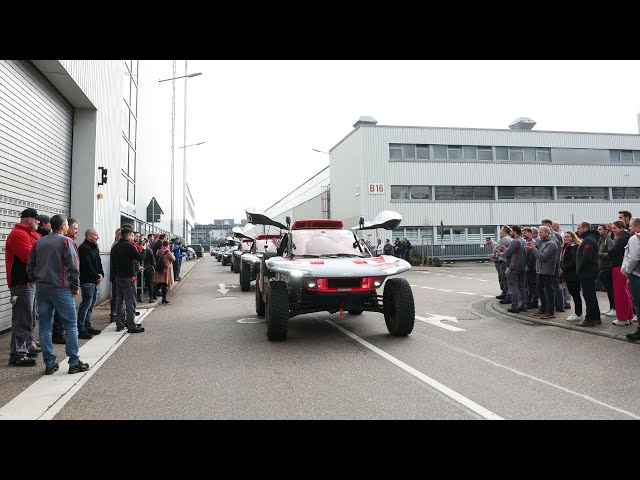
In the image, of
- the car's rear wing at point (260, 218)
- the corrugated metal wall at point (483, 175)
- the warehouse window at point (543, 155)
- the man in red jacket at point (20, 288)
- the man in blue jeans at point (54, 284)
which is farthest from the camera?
the warehouse window at point (543, 155)

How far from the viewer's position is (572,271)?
8.34 meters

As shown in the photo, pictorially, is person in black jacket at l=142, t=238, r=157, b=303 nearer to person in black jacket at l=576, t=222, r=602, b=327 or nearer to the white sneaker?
person in black jacket at l=576, t=222, r=602, b=327

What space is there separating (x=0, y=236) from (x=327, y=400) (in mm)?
6953

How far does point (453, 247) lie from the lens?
108 ft

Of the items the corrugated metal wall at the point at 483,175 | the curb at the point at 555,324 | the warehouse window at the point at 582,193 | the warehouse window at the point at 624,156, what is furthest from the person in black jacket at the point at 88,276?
the warehouse window at the point at 624,156

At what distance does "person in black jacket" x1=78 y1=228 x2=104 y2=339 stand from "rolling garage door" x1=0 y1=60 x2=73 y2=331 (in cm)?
143

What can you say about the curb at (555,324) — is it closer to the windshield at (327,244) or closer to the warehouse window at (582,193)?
the windshield at (327,244)

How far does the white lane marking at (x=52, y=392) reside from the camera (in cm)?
396

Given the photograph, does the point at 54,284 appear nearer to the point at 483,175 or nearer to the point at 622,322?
the point at 622,322

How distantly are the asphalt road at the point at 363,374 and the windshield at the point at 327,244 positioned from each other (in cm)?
141

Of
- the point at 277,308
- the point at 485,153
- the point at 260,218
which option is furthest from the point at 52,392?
the point at 485,153

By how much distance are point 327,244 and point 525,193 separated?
104 ft
